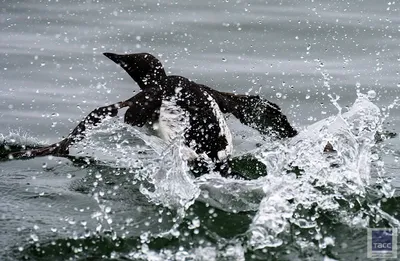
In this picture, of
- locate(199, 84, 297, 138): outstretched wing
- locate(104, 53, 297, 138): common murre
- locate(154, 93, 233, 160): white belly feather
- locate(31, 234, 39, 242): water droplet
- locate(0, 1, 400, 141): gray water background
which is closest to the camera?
locate(31, 234, 39, 242): water droplet

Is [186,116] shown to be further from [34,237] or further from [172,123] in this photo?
[34,237]

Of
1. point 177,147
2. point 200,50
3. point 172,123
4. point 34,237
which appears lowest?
point 34,237

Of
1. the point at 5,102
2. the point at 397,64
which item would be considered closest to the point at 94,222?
the point at 5,102

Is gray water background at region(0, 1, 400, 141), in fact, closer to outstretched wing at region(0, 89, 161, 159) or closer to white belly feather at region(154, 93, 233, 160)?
outstretched wing at region(0, 89, 161, 159)

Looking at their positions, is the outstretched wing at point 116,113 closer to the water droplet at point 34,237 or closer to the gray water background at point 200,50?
the gray water background at point 200,50

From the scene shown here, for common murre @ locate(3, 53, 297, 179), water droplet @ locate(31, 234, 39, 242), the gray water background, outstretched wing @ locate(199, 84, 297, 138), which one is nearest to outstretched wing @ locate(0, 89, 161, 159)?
common murre @ locate(3, 53, 297, 179)

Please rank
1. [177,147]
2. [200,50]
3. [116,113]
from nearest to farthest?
[177,147] → [116,113] → [200,50]

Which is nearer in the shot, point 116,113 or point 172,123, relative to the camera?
point 172,123

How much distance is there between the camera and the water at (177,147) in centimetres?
423

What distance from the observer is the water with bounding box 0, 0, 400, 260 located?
4.23 m

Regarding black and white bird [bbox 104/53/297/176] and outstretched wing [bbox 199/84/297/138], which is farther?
outstretched wing [bbox 199/84/297/138]

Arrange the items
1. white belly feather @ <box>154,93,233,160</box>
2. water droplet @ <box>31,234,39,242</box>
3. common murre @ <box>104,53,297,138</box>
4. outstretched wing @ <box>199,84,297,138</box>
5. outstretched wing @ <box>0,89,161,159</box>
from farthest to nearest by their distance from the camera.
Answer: outstretched wing @ <box>199,84,297,138</box>
common murre @ <box>104,53,297,138</box>
outstretched wing @ <box>0,89,161,159</box>
white belly feather @ <box>154,93,233,160</box>
water droplet @ <box>31,234,39,242</box>

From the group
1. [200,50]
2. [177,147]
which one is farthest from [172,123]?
[200,50]

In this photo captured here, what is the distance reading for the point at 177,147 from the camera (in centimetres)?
486
